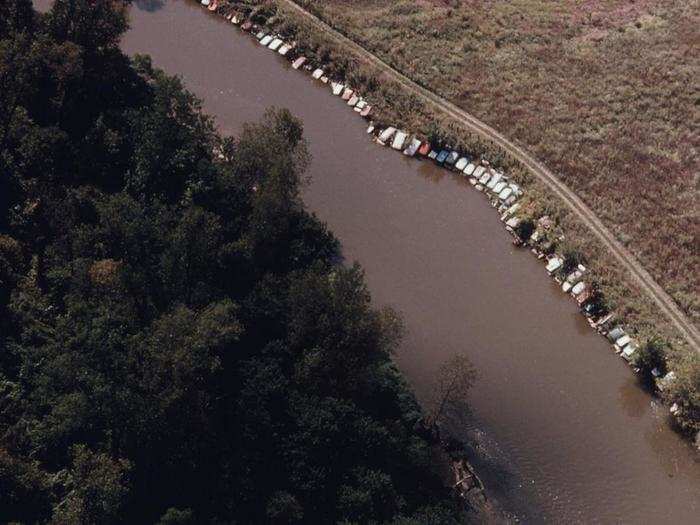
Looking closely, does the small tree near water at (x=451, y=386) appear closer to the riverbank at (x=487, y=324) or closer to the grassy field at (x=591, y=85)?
the riverbank at (x=487, y=324)

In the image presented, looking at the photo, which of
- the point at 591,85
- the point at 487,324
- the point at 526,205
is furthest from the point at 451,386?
the point at 591,85

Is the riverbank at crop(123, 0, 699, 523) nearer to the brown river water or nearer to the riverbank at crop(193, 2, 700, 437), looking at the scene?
the brown river water

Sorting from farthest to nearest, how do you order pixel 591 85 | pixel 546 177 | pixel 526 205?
1. pixel 591 85
2. pixel 546 177
3. pixel 526 205

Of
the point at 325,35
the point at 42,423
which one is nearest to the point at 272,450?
the point at 42,423

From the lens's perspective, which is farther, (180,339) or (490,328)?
(490,328)

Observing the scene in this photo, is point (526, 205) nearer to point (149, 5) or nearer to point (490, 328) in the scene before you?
point (490, 328)

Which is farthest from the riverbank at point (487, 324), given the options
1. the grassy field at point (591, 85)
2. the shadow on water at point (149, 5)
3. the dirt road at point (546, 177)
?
the shadow on water at point (149, 5)

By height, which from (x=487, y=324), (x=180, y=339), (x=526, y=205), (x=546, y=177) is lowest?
(x=180, y=339)
